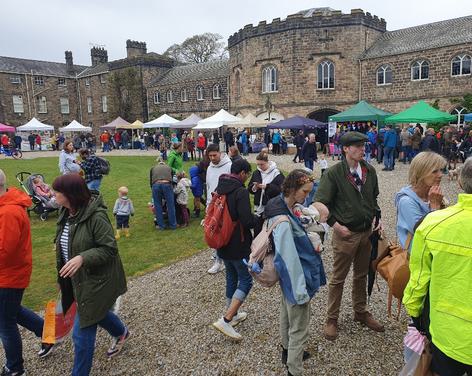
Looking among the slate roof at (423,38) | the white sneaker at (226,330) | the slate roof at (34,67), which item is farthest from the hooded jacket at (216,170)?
the slate roof at (34,67)

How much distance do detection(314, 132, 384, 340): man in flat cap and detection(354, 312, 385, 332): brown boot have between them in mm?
353

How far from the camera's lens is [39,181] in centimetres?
995

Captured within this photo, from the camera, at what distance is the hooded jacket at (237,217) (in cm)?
389

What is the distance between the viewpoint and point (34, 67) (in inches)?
1965

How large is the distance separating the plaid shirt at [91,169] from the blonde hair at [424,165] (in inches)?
284

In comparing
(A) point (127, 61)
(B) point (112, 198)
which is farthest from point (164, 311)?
(A) point (127, 61)

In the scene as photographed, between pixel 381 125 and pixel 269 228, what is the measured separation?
2431 cm

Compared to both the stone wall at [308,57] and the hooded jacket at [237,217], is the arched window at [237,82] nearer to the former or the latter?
the stone wall at [308,57]

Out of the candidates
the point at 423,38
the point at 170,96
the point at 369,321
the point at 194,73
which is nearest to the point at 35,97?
the point at 170,96

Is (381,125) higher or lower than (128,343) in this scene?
higher

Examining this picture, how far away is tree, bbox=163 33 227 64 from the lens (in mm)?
57531

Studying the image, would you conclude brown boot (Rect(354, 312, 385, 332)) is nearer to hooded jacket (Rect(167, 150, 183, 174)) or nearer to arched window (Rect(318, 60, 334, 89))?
hooded jacket (Rect(167, 150, 183, 174))

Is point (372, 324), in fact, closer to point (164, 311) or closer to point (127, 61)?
point (164, 311)

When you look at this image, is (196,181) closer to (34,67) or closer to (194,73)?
(194,73)
